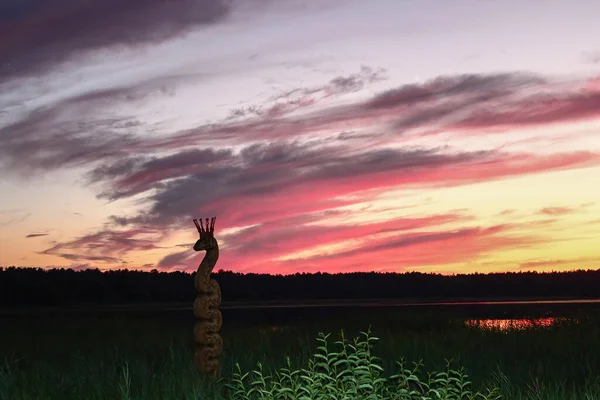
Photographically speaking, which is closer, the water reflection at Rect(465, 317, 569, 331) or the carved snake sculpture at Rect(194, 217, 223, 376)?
the carved snake sculpture at Rect(194, 217, 223, 376)

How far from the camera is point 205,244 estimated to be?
14.8m

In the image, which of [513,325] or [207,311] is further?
[513,325]

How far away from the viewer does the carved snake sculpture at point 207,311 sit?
574 inches

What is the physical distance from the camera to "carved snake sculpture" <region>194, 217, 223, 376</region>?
574 inches

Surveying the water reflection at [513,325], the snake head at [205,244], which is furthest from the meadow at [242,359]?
the snake head at [205,244]

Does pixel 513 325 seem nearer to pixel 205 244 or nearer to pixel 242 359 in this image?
pixel 242 359

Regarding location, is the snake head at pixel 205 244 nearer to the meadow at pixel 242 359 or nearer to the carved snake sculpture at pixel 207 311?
the carved snake sculpture at pixel 207 311

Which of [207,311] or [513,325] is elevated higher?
[207,311]

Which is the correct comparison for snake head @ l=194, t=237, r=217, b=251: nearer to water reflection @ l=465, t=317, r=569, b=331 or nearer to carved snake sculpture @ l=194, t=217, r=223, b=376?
carved snake sculpture @ l=194, t=217, r=223, b=376

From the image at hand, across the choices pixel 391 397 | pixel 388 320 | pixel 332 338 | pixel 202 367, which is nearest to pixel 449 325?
pixel 388 320

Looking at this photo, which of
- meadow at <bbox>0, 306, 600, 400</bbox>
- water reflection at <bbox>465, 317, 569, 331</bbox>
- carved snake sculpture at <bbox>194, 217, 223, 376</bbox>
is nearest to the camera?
meadow at <bbox>0, 306, 600, 400</bbox>

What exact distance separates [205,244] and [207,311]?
1290 millimetres

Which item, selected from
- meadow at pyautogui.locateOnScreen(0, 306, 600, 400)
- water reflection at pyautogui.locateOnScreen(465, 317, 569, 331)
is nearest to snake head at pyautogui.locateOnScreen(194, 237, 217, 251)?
meadow at pyautogui.locateOnScreen(0, 306, 600, 400)

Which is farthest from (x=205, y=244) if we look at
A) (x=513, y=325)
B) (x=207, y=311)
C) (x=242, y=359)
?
(x=513, y=325)
